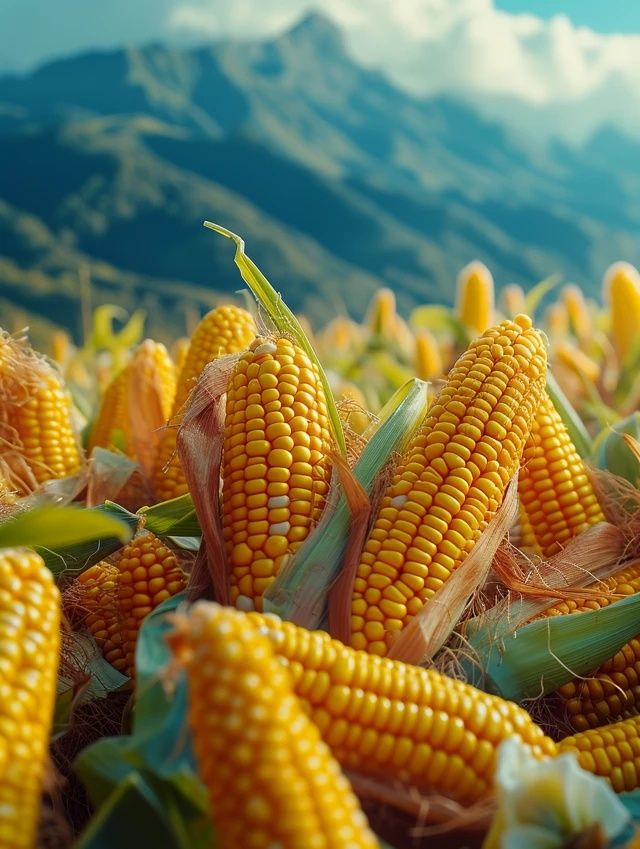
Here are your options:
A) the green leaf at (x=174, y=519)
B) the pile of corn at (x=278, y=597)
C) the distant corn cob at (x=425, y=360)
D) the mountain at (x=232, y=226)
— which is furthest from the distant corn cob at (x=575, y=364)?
the mountain at (x=232, y=226)

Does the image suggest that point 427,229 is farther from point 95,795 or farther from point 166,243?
point 95,795

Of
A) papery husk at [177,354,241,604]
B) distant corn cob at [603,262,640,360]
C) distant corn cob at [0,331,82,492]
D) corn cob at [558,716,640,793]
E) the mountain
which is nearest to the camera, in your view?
corn cob at [558,716,640,793]

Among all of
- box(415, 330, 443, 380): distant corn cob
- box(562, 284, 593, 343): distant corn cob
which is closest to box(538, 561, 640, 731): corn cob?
box(415, 330, 443, 380): distant corn cob

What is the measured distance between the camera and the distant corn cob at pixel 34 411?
2488 millimetres

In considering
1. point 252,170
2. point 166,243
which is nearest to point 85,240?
point 166,243

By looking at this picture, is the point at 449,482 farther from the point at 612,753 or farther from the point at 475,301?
the point at 475,301

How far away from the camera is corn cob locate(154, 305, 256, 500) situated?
2359 mm

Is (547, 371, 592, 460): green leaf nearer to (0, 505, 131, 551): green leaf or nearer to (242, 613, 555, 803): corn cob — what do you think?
(242, 613, 555, 803): corn cob

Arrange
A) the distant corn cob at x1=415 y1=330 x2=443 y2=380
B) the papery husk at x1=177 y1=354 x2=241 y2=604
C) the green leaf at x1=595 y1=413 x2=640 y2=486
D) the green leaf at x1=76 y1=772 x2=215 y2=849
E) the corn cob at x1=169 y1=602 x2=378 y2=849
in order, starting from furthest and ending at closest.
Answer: the distant corn cob at x1=415 y1=330 x2=443 y2=380
the green leaf at x1=595 y1=413 x2=640 y2=486
the papery husk at x1=177 y1=354 x2=241 y2=604
the green leaf at x1=76 y1=772 x2=215 y2=849
the corn cob at x1=169 y1=602 x2=378 y2=849

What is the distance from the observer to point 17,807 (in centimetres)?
99

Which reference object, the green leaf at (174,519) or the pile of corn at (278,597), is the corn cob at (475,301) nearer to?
the pile of corn at (278,597)

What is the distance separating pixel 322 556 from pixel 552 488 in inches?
29.3

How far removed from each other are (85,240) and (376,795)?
420 feet

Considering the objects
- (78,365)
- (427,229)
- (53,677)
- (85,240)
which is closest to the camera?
(53,677)
